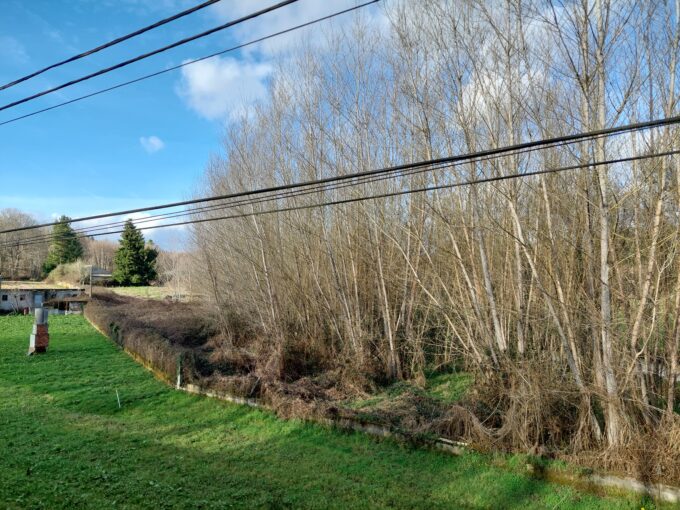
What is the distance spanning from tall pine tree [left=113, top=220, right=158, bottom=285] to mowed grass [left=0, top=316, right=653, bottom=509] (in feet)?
117

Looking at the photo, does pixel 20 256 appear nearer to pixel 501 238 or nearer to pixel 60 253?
pixel 60 253

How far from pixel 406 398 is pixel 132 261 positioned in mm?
41686

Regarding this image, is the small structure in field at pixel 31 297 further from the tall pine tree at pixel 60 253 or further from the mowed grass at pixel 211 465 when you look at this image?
the mowed grass at pixel 211 465

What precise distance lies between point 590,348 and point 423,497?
11.4ft

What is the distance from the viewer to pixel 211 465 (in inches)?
260

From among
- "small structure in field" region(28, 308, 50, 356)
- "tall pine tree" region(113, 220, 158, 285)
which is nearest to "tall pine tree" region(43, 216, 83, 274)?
"tall pine tree" region(113, 220, 158, 285)

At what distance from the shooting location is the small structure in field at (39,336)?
51.8 feet

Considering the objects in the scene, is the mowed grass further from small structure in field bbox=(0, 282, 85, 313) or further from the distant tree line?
the distant tree line

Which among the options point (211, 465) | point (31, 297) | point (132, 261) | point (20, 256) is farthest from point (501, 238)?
point (20, 256)

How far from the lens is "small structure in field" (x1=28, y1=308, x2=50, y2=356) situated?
51.8 feet

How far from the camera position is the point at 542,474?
19.1ft

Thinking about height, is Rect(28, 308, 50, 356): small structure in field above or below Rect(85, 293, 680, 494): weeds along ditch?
above

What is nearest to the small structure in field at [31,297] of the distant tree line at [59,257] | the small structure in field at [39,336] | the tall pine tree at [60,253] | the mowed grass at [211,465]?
the distant tree line at [59,257]

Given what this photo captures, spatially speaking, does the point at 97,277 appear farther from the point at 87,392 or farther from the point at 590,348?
the point at 590,348
